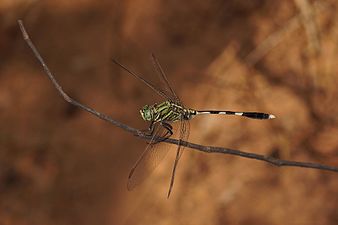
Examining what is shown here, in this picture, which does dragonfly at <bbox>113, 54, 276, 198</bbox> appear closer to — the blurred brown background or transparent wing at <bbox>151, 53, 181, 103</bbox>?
transparent wing at <bbox>151, 53, 181, 103</bbox>

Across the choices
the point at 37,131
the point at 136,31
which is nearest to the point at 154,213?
the point at 37,131

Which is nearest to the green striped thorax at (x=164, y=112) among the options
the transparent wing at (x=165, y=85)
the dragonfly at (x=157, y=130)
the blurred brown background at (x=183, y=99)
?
the dragonfly at (x=157, y=130)

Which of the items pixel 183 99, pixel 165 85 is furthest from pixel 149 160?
pixel 183 99

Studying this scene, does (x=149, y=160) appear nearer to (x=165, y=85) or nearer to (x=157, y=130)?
(x=157, y=130)

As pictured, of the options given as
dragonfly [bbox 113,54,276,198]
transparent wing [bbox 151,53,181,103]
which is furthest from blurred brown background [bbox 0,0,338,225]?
dragonfly [bbox 113,54,276,198]

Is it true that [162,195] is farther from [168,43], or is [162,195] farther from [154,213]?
[168,43]
